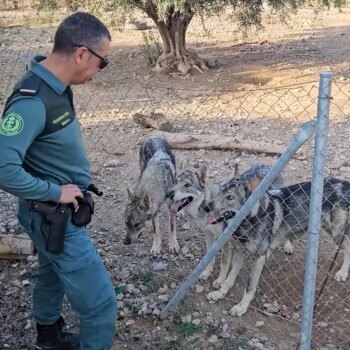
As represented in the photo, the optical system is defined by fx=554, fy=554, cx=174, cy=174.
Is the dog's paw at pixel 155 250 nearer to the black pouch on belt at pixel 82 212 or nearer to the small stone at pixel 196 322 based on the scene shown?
the small stone at pixel 196 322

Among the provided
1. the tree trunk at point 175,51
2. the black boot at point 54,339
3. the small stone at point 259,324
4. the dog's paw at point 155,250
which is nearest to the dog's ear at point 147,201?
the dog's paw at point 155,250

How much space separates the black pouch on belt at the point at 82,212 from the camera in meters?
2.97

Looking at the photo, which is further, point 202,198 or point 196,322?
point 202,198

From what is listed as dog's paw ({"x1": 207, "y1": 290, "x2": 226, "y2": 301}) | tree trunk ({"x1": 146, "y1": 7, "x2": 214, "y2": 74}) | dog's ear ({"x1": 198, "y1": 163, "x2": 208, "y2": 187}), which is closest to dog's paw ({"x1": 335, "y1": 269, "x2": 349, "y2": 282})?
dog's paw ({"x1": 207, "y1": 290, "x2": 226, "y2": 301})

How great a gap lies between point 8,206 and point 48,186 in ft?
11.5

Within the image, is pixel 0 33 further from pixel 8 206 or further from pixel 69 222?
pixel 69 222

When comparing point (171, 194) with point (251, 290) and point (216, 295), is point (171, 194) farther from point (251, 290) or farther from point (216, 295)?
point (251, 290)

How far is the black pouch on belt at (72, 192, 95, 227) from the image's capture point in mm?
2969

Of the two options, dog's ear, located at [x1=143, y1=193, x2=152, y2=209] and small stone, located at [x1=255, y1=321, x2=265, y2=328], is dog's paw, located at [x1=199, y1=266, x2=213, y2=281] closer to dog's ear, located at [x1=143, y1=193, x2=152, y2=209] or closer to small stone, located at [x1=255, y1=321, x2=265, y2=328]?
small stone, located at [x1=255, y1=321, x2=265, y2=328]

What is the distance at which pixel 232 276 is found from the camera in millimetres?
4664

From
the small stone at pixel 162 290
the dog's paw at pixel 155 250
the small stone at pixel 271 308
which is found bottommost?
the small stone at pixel 271 308

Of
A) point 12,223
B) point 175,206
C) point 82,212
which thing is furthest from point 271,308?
point 12,223

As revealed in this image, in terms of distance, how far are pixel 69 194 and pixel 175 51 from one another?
31.9 ft

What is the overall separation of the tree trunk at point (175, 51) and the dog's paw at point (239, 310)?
324 inches
